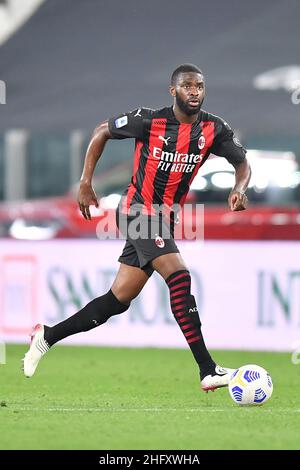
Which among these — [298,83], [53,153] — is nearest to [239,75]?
[298,83]

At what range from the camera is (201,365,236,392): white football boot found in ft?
22.1

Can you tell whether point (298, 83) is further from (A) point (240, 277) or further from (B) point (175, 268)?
(B) point (175, 268)

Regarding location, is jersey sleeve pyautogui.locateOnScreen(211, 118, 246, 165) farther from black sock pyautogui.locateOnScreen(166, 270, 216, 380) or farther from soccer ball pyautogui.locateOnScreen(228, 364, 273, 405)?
soccer ball pyautogui.locateOnScreen(228, 364, 273, 405)

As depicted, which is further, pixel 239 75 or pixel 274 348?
pixel 239 75

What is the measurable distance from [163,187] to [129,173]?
34.4 ft

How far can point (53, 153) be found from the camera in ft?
85.0

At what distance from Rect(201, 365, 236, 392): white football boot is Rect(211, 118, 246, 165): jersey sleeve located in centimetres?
140

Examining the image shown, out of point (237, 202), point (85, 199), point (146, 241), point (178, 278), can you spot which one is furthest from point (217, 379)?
point (85, 199)

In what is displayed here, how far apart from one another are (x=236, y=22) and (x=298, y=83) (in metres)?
1.94

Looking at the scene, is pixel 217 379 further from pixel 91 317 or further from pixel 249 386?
pixel 91 317

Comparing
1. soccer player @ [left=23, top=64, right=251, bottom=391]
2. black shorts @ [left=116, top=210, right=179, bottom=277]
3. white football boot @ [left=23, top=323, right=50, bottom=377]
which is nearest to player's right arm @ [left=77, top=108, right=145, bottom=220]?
soccer player @ [left=23, top=64, right=251, bottom=391]

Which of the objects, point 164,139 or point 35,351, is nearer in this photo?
point 164,139

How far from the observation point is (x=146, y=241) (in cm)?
702

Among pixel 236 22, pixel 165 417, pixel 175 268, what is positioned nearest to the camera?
pixel 165 417
